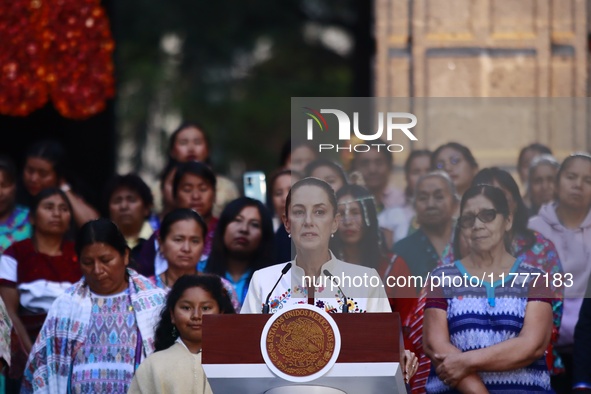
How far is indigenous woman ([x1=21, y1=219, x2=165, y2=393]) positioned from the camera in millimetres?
6934

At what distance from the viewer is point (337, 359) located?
5578 millimetres

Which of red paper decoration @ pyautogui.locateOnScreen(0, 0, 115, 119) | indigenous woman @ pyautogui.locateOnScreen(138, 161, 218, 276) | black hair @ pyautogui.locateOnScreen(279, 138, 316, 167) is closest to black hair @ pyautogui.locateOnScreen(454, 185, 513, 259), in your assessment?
black hair @ pyautogui.locateOnScreen(279, 138, 316, 167)

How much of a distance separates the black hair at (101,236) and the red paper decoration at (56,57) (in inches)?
137

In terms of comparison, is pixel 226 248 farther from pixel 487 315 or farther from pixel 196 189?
pixel 487 315

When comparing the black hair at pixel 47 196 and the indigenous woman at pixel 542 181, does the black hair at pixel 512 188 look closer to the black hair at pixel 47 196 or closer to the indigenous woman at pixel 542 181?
the indigenous woman at pixel 542 181

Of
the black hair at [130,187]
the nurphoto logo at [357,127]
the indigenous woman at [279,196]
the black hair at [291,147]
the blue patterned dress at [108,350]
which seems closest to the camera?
the nurphoto logo at [357,127]

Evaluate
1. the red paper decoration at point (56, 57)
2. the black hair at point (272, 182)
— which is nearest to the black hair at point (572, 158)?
the black hair at point (272, 182)

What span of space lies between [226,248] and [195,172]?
0.67 meters

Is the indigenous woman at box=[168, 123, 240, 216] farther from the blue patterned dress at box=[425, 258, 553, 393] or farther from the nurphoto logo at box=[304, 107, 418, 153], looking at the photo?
the blue patterned dress at box=[425, 258, 553, 393]

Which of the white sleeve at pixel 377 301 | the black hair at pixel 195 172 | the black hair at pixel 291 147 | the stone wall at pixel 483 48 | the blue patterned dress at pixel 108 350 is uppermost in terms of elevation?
the stone wall at pixel 483 48

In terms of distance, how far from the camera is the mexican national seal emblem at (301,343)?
5566 millimetres

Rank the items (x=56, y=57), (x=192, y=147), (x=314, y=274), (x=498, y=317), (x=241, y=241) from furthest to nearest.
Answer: (x=56, y=57) < (x=192, y=147) < (x=241, y=241) < (x=498, y=317) < (x=314, y=274)

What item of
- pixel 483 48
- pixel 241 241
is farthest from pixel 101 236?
pixel 483 48

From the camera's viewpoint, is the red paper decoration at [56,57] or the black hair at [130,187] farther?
the red paper decoration at [56,57]
